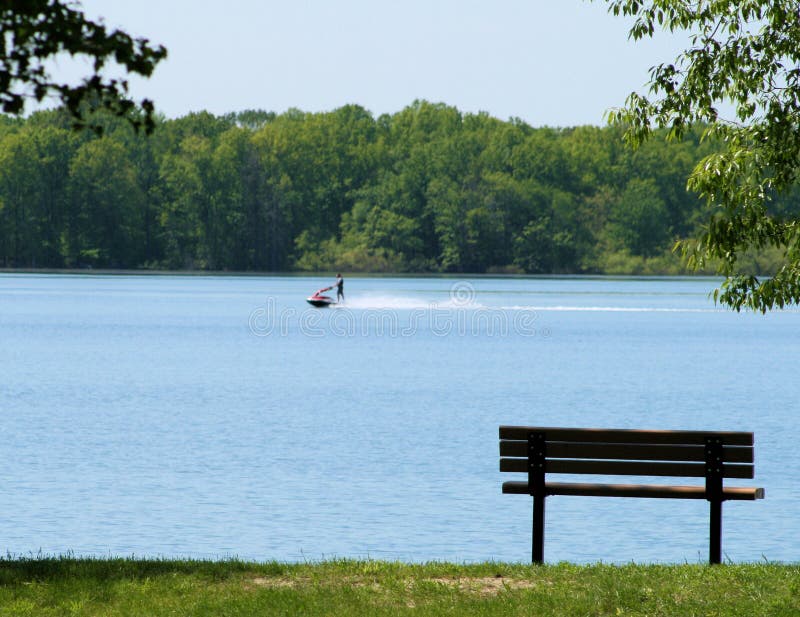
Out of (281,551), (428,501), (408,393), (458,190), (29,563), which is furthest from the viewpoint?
(458,190)

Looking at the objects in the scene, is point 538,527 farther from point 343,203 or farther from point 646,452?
point 343,203

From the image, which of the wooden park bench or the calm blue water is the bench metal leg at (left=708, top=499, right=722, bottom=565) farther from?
the calm blue water

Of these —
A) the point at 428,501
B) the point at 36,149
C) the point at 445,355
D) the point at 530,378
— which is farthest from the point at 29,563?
the point at 36,149

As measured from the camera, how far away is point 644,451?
935 centimetres

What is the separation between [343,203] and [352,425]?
5186 inches

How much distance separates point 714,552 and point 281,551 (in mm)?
6165

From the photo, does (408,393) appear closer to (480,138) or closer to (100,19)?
(100,19)

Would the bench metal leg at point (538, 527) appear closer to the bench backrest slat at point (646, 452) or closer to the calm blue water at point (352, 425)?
the bench backrest slat at point (646, 452)

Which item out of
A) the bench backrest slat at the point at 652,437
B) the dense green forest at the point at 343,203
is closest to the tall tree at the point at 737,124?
the bench backrest slat at the point at 652,437

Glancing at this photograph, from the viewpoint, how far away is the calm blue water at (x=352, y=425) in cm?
1567

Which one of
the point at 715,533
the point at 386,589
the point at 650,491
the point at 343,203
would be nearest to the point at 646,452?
the point at 650,491

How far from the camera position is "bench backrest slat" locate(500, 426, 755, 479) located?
9.32 metres

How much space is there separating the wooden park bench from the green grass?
516 mm

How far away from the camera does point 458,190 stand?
488 ft
